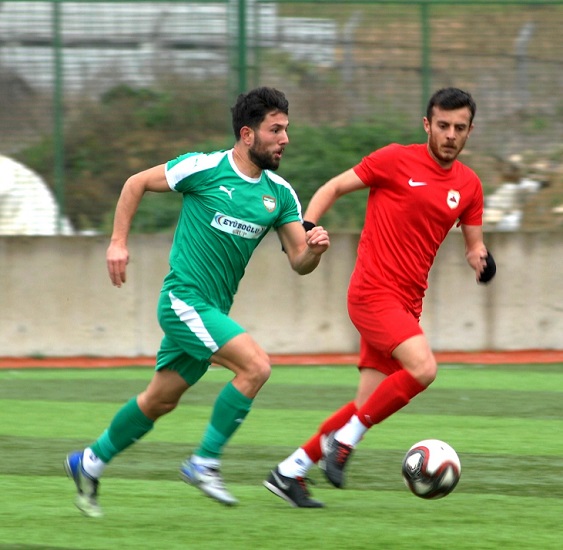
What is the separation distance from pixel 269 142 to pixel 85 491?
184 cm

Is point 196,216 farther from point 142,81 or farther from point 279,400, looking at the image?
point 142,81

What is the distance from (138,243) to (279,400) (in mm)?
3426

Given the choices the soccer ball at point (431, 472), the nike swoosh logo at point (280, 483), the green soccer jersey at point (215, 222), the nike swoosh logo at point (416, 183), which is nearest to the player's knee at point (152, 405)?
the green soccer jersey at point (215, 222)

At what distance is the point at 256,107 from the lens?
619cm

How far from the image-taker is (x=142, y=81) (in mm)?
13898

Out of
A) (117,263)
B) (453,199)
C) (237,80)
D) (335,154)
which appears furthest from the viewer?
(335,154)

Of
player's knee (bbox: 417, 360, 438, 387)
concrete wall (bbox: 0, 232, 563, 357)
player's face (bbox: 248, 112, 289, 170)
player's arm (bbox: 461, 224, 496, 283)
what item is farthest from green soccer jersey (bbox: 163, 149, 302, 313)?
concrete wall (bbox: 0, 232, 563, 357)

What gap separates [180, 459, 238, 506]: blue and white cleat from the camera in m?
6.01

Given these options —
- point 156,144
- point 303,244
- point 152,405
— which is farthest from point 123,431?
point 156,144

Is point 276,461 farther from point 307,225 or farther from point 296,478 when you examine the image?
point 307,225

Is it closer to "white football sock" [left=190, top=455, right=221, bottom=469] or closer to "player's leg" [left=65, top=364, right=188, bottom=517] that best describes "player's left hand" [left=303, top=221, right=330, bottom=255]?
"player's leg" [left=65, top=364, right=188, bottom=517]

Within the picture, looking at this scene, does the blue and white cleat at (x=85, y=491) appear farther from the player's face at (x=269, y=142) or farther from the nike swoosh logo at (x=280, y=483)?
the player's face at (x=269, y=142)

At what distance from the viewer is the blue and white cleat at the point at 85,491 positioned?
19.8ft

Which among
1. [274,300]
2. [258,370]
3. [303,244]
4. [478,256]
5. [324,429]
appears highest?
Result: [303,244]
